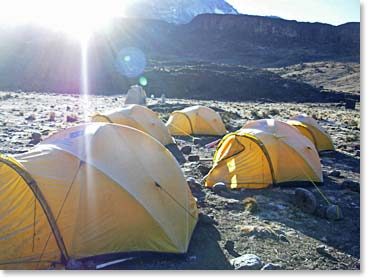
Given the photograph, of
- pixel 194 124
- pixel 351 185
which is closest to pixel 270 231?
pixel 351 185

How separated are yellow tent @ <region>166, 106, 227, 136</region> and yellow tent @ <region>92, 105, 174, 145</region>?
2.71 metres

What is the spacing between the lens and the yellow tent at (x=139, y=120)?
12867mm

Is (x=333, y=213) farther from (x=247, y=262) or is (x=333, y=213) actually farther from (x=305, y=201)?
(x=247, y=262)

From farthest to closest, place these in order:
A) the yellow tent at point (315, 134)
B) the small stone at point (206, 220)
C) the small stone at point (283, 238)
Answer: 1. the yellow tent at point (315, 134)
2. the small stone at point (206, 220)
3. the small stone at point (283, 238)

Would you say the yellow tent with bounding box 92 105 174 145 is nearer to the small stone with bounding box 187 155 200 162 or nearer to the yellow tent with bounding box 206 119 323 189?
the small stone with bounding box 187 155 200 162

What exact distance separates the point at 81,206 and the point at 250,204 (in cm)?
359

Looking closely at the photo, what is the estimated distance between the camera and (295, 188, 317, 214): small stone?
7.72 meters

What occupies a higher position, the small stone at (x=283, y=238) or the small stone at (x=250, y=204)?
the small stone at (x=250, y=204)

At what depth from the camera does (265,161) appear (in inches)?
349

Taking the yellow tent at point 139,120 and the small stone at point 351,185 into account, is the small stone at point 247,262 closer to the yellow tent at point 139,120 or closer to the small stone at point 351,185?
the small stone at point 351,185

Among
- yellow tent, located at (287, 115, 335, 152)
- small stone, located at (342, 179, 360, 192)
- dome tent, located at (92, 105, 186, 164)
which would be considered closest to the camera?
small stone, located at (342, 179, 360, 192)

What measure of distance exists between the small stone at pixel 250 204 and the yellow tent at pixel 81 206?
2.05 meters

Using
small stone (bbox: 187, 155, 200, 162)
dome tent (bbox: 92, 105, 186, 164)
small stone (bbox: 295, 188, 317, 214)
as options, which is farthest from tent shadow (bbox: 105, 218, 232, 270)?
dome tent (bbox: 92, 105, 186, 164)

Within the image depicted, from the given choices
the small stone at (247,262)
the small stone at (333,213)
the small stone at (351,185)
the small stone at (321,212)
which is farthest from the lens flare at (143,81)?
the small stone at (247,262)
